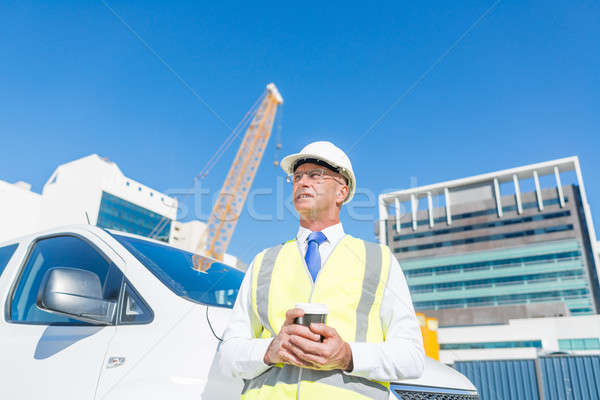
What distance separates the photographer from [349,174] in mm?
2252

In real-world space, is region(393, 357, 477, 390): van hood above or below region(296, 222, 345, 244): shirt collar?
below

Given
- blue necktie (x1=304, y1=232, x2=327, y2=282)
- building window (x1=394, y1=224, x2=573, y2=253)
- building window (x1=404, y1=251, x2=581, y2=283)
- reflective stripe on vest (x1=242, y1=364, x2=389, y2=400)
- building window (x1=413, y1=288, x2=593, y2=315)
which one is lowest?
reflective stripe on vest (x1=242, y1=364, x2=389, y2=400)

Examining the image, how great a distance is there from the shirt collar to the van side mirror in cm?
102

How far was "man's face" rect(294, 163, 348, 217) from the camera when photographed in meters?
2.11

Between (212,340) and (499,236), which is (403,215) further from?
(212,340)

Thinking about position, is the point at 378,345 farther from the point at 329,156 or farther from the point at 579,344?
the point at 579,344

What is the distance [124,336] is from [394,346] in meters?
1.28

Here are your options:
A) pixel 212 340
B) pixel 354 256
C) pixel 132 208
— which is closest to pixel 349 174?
pixel 354 256

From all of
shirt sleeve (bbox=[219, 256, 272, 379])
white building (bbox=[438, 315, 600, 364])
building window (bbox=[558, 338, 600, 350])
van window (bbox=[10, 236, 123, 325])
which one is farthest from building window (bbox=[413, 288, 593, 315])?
shirt sleeve (bbox=[219, 256, 272, 379])

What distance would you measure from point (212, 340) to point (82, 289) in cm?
70

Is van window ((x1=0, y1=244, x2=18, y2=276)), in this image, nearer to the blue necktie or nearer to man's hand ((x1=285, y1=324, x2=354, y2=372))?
the blue necktie

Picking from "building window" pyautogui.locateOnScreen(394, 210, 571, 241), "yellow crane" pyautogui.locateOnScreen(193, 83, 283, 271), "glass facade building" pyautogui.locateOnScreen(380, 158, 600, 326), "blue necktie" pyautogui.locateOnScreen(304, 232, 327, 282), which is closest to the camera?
"blue necktie" pyautogui.locateOnScreen(304, 232, 327, 282)

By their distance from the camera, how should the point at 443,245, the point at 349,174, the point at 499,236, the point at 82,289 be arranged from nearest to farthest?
the point at 82,289 < the point at 349,174 < the point at 499,236 < the point at 443,245

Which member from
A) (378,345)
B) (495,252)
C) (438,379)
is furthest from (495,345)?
(378,345)
